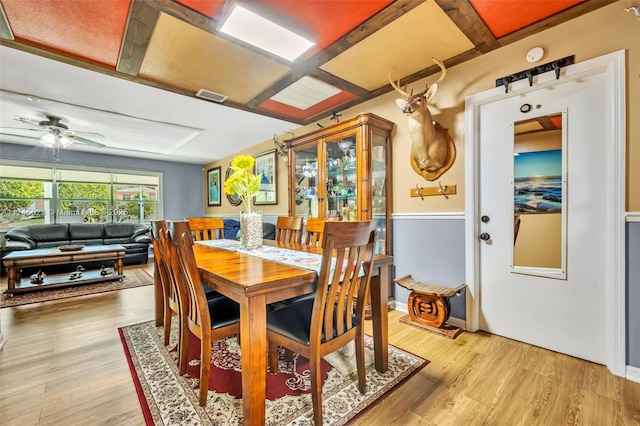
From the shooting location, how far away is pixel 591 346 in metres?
1.87

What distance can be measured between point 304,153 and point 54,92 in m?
2.67

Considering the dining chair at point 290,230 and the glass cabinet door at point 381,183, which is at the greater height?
the glass cabinet door at point 381,183

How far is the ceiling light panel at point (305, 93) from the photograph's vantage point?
282cm

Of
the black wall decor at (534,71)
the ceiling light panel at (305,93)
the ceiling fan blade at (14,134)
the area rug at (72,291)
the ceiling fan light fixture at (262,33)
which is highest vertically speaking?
the ceiling light panel at (305,93)

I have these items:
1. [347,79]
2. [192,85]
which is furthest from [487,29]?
[192,85]

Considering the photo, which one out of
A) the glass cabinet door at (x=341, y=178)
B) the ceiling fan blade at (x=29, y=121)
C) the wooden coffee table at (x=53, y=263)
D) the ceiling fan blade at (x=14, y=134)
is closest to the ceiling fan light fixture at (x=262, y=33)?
the glass cabinet door at (x=341, y=178)

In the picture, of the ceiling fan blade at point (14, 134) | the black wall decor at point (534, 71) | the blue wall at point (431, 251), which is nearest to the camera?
the black wall decor at point (534, 71)

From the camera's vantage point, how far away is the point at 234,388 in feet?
5.31

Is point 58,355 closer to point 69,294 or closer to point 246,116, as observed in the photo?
point 69,294

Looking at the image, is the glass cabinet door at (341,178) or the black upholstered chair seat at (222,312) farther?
the glass cabinet door at (341,178)

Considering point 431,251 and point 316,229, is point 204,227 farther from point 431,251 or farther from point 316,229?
point 431,251

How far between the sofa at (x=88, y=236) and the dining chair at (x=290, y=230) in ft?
12.6

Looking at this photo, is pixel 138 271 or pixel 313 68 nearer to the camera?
pixel 313 68

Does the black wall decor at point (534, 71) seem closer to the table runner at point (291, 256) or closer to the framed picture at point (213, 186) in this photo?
the table runner at point (291, 256)
